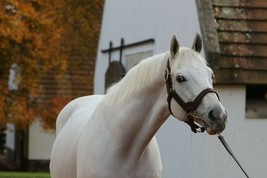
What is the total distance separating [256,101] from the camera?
892cm

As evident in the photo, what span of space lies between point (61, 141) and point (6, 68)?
31.0 feet

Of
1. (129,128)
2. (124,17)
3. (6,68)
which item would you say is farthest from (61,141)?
(6,68)

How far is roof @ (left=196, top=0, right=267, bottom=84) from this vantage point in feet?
27.6

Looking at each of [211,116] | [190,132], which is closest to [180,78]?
[211,116]

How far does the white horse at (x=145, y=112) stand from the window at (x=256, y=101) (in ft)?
11.0

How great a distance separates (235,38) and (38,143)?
14.5 metres

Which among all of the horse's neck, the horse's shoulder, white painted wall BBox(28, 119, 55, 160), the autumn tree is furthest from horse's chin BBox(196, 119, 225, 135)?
white painted wall BBox(28, 119, 55, 160)

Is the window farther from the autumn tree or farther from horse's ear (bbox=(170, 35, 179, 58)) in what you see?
the autumn tree

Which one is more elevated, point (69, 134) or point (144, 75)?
point (144, 75)

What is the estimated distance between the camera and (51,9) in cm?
1628

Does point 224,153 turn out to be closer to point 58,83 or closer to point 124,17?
point 124,17

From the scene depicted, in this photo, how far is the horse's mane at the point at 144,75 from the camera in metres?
5.16

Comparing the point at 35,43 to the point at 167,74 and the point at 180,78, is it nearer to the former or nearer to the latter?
the point at 167,74

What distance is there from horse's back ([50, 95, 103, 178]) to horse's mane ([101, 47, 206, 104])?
849 mm
